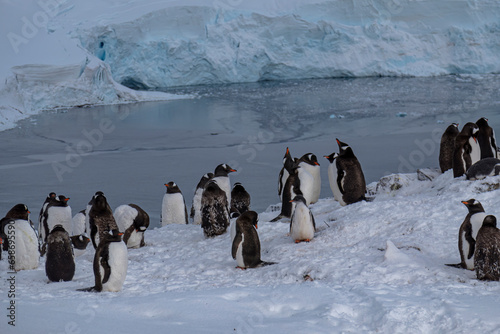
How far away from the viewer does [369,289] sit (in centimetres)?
373

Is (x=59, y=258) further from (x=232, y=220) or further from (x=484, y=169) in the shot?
(x=484, y=169)

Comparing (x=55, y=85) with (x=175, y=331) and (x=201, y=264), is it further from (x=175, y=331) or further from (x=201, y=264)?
(x=175, y=331)

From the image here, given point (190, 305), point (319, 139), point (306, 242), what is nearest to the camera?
point (190, 305)

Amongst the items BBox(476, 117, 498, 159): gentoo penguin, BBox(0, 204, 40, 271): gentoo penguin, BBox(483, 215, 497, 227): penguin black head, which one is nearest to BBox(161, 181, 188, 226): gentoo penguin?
BBox(0, 204, 40, 271): gentoo penguin

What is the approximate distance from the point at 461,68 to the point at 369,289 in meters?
21.1

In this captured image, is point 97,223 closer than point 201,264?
No

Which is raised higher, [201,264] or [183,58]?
[183,58]

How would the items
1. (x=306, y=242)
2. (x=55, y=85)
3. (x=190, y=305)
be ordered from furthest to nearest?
(x=55, y=85), (x=306, y=242), (x=190, y=305)

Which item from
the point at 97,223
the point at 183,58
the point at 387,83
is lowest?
the point at 97,223

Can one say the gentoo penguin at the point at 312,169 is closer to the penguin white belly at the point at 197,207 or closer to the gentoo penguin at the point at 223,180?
the gentoo penguin at the point at 223,180

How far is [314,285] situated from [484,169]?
8.92ft

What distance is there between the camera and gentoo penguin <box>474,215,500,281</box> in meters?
3.73

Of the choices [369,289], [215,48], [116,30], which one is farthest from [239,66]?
[369,289]

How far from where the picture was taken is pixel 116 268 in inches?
171
